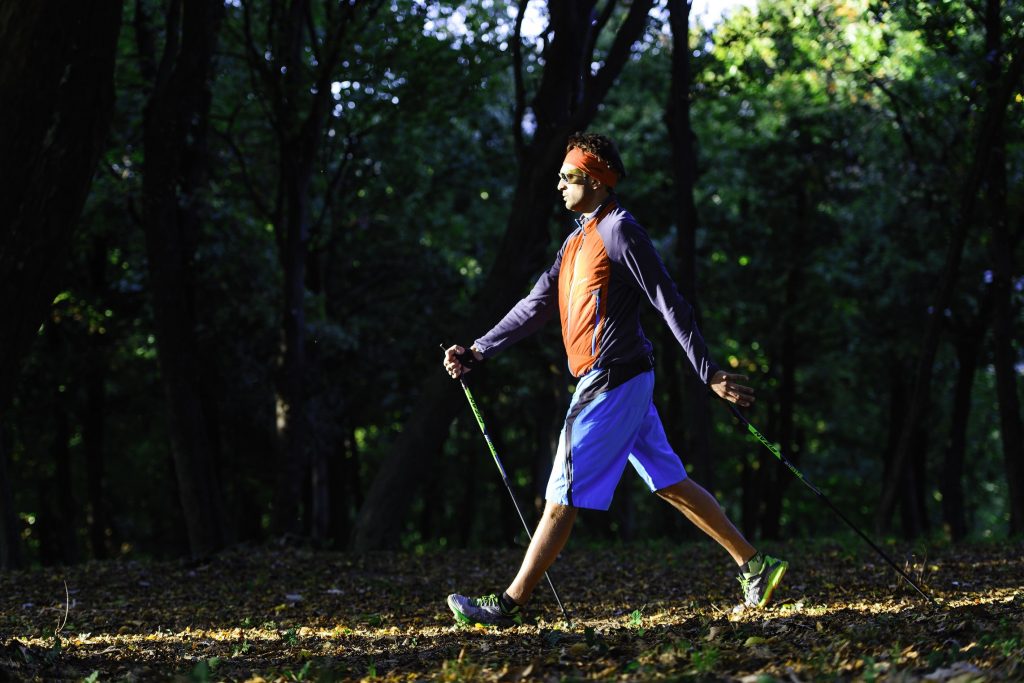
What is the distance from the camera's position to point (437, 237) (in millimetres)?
21891

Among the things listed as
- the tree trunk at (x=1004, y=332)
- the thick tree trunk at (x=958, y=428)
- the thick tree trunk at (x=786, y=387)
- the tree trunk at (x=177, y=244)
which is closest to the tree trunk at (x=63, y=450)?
the tree trunk at (x=177, y=244)

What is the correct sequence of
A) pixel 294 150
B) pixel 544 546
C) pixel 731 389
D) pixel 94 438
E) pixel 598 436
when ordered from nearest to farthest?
pixel 731 389 < pixel 598 436 < pixel 544 546 < pixel 294 150 < pixel 94 438

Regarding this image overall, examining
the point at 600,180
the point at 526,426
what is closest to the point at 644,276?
the point at 600,180

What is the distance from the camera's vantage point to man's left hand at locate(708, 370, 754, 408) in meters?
5.21

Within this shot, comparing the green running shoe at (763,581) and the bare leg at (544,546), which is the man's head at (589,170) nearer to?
the bare leg at (544,546)

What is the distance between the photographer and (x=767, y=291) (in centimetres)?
2288

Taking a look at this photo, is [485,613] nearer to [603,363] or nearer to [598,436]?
[598,436]

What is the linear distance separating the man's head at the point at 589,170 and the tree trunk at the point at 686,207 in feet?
22.9

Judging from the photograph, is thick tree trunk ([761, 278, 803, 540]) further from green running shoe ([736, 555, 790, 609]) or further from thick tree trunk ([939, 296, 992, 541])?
green running shoe ([736, 555, 790, 609])

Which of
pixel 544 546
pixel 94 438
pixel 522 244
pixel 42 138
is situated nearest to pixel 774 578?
pixel 544 546

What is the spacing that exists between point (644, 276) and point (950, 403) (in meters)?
24.5

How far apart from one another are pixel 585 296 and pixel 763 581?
1.83 m

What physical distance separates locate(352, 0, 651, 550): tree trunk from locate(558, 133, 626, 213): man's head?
14.9 feet

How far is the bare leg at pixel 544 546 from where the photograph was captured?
565 cm
